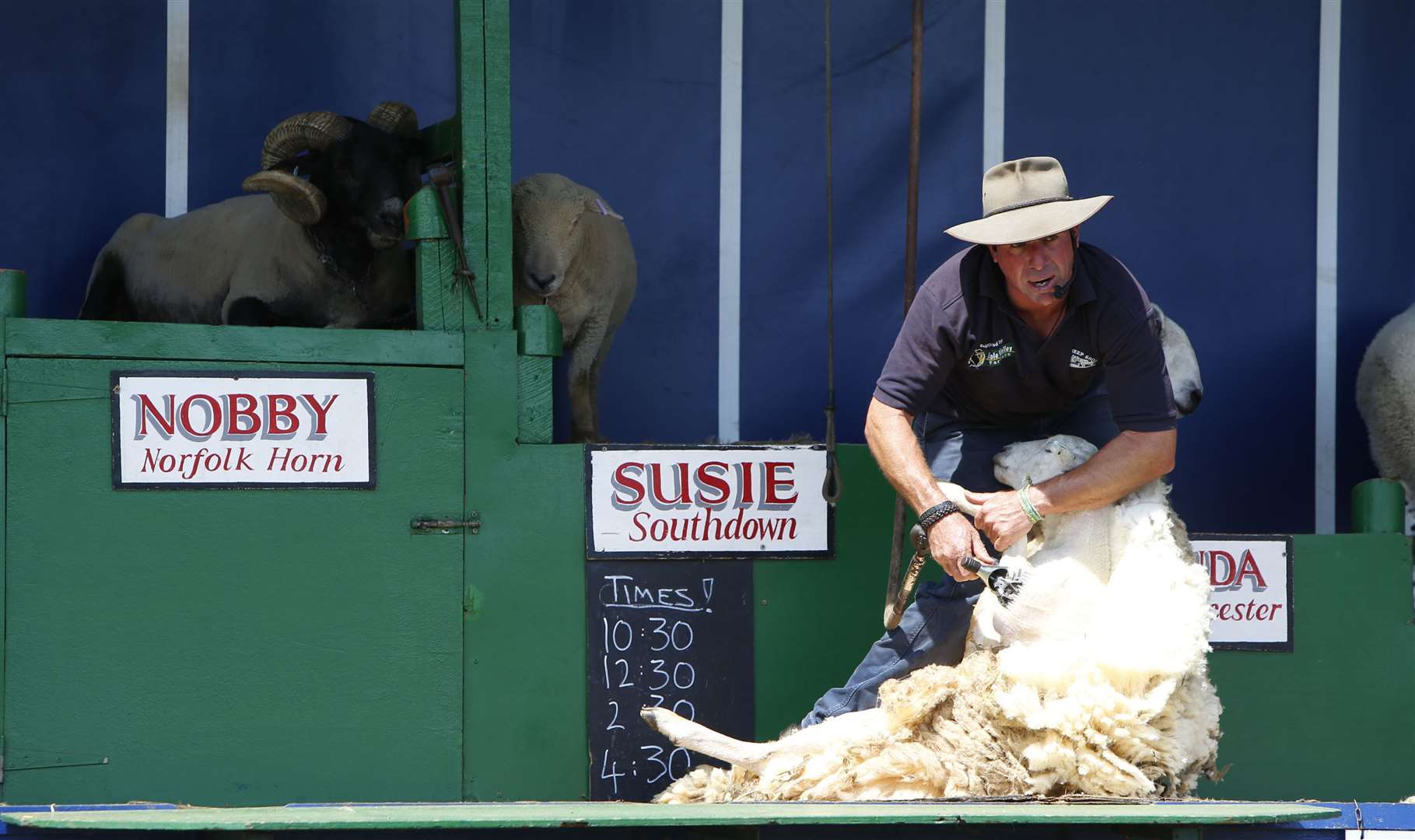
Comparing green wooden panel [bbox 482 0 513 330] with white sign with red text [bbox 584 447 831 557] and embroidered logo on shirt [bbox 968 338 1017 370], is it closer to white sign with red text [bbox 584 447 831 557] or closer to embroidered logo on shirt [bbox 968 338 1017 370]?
white sign with red text [bbox 584 447 831 557]

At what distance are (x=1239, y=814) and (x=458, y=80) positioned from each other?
305 cm

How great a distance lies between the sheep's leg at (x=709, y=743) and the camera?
159 inches

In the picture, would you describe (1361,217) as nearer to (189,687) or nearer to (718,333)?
(718,333)

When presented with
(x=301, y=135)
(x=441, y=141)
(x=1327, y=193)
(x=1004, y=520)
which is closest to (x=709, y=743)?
(x=1004, y=520)

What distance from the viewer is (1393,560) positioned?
5.39m

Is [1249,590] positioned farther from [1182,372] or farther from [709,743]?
[709,743]

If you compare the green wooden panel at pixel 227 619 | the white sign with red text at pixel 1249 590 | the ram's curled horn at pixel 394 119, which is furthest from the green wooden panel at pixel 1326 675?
the ram's curled horn at pixel 394 119

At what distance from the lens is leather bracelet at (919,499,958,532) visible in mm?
3947

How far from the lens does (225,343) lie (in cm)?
452

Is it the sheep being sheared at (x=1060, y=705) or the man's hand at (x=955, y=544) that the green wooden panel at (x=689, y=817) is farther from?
the man's hand at (x=955, y=544)

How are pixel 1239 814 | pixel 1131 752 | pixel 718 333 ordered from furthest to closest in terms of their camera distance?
1. pixel 718 333
2. pixel 1131 752
3. pixel 1239 814

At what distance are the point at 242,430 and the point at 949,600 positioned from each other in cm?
210

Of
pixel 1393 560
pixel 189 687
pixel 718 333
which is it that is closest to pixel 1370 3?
pixel 1393 560

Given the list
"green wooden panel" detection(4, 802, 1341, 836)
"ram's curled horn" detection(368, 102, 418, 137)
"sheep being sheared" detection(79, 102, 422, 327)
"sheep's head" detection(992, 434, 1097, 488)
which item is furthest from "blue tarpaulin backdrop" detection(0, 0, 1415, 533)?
"green wooden panel" detection(4, 802, 1341, 836)
